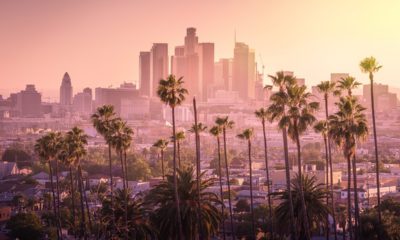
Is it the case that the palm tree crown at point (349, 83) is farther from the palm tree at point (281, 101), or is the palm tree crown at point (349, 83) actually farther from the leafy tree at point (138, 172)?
the leafy tree at point (138, 172)

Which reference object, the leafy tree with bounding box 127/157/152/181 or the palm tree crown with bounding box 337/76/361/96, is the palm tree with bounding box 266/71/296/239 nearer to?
the palm tree crown with bounding box 337/76/361/96

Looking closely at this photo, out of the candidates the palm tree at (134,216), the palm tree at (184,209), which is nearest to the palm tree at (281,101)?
the palm tree at (184,209)

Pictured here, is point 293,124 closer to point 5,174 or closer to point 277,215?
point 277,215

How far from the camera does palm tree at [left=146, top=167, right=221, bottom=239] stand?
37.1m

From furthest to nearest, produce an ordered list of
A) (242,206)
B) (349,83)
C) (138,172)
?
1. (138,172)
2. (242,206)
3. (349,83)

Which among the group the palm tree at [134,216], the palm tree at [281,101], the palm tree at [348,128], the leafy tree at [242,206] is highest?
the palm tree at [281,101]

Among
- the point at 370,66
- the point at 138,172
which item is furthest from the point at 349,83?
the point at 138,172

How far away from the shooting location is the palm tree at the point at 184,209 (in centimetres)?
3709

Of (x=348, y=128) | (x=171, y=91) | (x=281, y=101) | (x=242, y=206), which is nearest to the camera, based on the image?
(x=348, y=128)

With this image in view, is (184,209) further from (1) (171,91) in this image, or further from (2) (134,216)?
(1) (171,91)

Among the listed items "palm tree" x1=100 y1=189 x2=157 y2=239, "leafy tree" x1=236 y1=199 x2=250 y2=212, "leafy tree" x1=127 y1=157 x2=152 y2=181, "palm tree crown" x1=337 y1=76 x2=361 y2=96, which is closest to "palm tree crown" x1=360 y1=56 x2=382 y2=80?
"palm tree crown" x1=337 y1=76 x2=361 y2=96

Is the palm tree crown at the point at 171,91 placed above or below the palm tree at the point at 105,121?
above

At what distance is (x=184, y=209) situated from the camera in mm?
37125

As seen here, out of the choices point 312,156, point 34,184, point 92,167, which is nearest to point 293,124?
point 34,184
